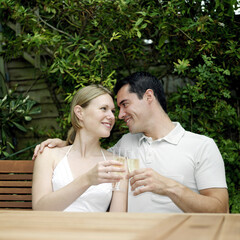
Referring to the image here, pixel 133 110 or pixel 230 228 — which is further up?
pixel 133 110

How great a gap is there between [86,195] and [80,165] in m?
0.24

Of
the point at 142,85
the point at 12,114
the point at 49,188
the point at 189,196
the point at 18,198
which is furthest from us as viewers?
the point at 12,114

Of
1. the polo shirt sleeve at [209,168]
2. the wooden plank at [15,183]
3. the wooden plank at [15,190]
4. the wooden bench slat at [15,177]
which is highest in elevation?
the polo shirt sleeve at [209,168]

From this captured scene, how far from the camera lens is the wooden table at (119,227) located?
83 cm

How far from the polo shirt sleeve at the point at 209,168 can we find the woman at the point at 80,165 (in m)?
0.52

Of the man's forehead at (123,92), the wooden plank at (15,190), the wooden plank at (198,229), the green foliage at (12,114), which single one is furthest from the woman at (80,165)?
the green foliage at (12,114)

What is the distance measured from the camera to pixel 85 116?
8.58ft

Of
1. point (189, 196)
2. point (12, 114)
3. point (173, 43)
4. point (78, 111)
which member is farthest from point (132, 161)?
point (12, 114)

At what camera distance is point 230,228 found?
2.93 ft

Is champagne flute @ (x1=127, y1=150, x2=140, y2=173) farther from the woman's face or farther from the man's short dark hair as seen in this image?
the man's short dark hair

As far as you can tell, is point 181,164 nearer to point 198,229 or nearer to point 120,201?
point 120,201

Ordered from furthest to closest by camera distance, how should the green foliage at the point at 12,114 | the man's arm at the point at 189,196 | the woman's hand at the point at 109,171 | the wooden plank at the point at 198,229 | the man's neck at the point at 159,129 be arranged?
the green foliage at the point at 12,114, the man's neck at the point at 159,129, the man's arm at the point at 189,196, the woman's hand at the point at 109,171, the wooden plank at the point at 198,229

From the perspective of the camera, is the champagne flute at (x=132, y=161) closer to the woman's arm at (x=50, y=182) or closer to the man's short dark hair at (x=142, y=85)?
the woman's arm at (x=50, y=182)

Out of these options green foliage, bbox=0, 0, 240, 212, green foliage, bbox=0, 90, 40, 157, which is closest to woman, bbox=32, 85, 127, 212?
green foliage, bbox=0, 0, 240, 212
